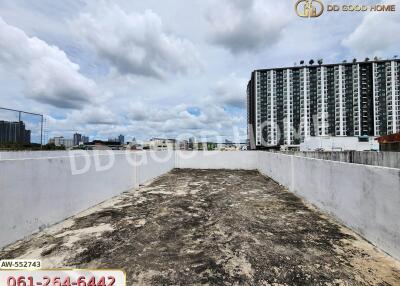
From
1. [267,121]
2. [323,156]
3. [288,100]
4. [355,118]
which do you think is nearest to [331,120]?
[355,118]

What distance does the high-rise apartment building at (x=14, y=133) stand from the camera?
10266mm

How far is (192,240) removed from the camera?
13.9 ft

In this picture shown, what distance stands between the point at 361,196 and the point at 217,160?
15.3m

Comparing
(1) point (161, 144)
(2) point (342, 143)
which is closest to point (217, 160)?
(1) point (161, 144)

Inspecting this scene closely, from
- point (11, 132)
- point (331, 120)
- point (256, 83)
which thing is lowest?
point (11, 132)

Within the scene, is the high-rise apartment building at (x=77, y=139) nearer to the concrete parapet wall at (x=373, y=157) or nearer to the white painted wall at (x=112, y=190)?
the white painted wall at (x=112, y=190)

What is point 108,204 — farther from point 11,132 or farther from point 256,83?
point 256,83

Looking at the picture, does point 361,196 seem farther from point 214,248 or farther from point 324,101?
point 324,101

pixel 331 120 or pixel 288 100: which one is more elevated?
pixel 288 100

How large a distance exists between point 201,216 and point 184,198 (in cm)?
220

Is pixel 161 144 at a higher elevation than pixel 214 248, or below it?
higher

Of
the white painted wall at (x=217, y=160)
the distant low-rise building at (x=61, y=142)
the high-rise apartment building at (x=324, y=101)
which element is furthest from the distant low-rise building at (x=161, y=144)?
the high-rise apartment building at (x=324, y=101)

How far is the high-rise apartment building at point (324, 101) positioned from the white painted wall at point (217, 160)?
4996cm

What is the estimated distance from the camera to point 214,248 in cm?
388
